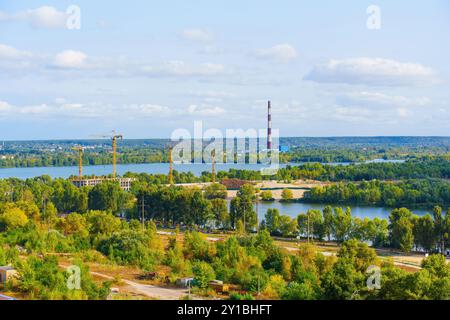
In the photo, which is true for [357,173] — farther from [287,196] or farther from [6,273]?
Answer: [6,273]

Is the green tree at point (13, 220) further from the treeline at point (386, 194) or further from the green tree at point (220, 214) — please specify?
the treeline at point (386, 194)

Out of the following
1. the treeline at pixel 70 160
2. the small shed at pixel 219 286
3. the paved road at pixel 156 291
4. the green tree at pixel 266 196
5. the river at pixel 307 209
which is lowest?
the river at pixel 307 209

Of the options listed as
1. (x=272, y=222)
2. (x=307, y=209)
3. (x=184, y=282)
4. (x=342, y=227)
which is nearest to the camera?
(x=184, y=282)

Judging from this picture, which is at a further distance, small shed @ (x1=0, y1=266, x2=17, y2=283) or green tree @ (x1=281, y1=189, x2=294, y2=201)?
green tree @ (x1=281, y1=189, x2=294, y2=201)

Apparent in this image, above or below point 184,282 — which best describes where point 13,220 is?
above

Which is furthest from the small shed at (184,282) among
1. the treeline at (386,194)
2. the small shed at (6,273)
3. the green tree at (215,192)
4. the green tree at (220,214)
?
the green tree at (215,192)

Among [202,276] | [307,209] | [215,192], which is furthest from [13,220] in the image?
[215,192]

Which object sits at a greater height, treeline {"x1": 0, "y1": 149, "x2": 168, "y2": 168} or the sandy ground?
treeline {"x1": 0, "y1": 149, "x2": 168, "y2": 168}

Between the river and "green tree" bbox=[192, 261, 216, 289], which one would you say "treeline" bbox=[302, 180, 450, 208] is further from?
"green tree" bbox=[192, 261, 216, 289]

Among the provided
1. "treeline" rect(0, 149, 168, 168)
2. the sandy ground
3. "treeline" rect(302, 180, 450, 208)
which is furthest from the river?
"treeline" rect(0, 149, 168, 168)
